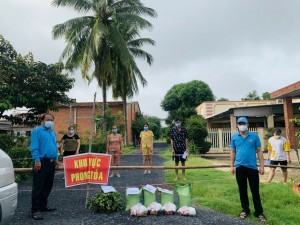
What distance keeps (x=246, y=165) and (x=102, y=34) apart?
47.2ft

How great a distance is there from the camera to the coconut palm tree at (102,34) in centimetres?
1811

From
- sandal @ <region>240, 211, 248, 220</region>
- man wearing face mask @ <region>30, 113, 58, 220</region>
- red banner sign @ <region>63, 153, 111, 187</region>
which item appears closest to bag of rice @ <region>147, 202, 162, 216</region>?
red banner sign @ <region>63, 153, 111, 187</region>

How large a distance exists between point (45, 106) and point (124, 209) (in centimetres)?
684

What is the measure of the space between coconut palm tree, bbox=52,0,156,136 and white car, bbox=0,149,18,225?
14547 millimetres

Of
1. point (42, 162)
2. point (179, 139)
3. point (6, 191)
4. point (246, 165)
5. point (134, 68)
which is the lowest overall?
point (6, 191)

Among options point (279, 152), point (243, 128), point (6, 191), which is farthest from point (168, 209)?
point (279, 152)

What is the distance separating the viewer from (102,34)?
17672 mm

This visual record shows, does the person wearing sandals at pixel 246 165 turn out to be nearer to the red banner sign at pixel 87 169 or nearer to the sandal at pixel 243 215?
the sandal at pixel 243 215

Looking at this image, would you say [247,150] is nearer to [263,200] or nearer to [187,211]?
[187,211]

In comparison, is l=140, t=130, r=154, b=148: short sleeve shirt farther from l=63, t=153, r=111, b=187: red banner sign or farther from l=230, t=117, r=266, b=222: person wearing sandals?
l=230, t=117, r=266, b=222: person wearing sandals

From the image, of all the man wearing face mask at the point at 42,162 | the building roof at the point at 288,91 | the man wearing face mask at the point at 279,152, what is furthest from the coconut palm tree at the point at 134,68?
the man wearing face mask at the point at 42,162

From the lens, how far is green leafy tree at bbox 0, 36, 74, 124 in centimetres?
970

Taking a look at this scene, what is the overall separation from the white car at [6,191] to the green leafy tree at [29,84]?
537 cm

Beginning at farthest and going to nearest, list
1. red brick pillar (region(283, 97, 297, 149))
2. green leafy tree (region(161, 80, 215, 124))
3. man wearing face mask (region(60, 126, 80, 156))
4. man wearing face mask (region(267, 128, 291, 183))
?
green leafy tree (region(161, 80, 215, 124)) → red brick pillar (region(283, 97, 297, 149)) → man wearing face mask (region(60, 126, 80, 156)) → man wearing face mask (region(267, 128, 291, 183))
